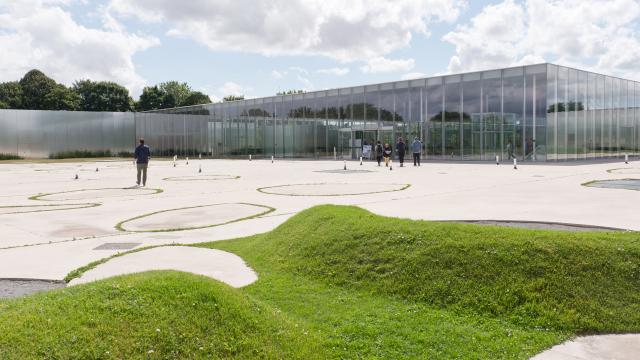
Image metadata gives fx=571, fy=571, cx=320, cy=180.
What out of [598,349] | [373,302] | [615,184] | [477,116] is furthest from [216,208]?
[477,116]

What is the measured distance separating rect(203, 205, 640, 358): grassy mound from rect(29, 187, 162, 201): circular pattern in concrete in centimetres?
1327

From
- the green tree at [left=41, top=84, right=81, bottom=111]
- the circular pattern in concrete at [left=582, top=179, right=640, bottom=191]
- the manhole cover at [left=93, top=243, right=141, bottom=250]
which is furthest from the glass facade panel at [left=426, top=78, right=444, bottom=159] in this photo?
the green tree at [left=41, top=84, right=81, bottom=111]

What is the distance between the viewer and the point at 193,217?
1412cm

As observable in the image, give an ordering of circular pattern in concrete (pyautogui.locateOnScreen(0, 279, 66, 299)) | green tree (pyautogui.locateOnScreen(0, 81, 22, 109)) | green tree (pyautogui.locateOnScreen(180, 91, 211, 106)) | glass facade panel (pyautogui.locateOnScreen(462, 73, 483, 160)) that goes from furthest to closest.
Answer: green tree (pyautogui.locateOnScreen(180, 91, 211, 106)), green tree (pyautogui.locateOnScreen(0, 81, 22, 109)), glass facade panel (pyautogui.locateOnScreen(462, 73, 483, 160)), circular pattern in concrete (pyautogui.locateOnScreen(0, 279, 66, 299))

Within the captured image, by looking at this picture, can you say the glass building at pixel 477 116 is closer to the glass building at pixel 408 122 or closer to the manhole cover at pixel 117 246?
the glass building at pixel 408 122

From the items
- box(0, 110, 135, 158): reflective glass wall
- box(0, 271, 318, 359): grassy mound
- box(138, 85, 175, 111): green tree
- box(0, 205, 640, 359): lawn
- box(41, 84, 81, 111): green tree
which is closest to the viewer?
box(0, 271, 318, 359): grassy mound

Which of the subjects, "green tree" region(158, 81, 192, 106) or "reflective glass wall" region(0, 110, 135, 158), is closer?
"reflective glass wall" region(0, 110, 135, 158)

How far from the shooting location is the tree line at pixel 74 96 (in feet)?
296

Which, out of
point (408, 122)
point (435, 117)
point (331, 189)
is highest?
point (435, 117)

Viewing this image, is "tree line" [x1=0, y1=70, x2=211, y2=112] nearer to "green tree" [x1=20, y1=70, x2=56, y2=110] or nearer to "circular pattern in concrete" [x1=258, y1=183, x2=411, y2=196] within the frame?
"green tree" [x1=20, y1=70, x2=56, y2=110]

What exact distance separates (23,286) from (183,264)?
2116 mm

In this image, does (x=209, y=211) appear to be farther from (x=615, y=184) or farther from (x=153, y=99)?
(x=153, y=99)

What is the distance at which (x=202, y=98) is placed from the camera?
109250 mm

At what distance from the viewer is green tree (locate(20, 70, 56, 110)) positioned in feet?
302
